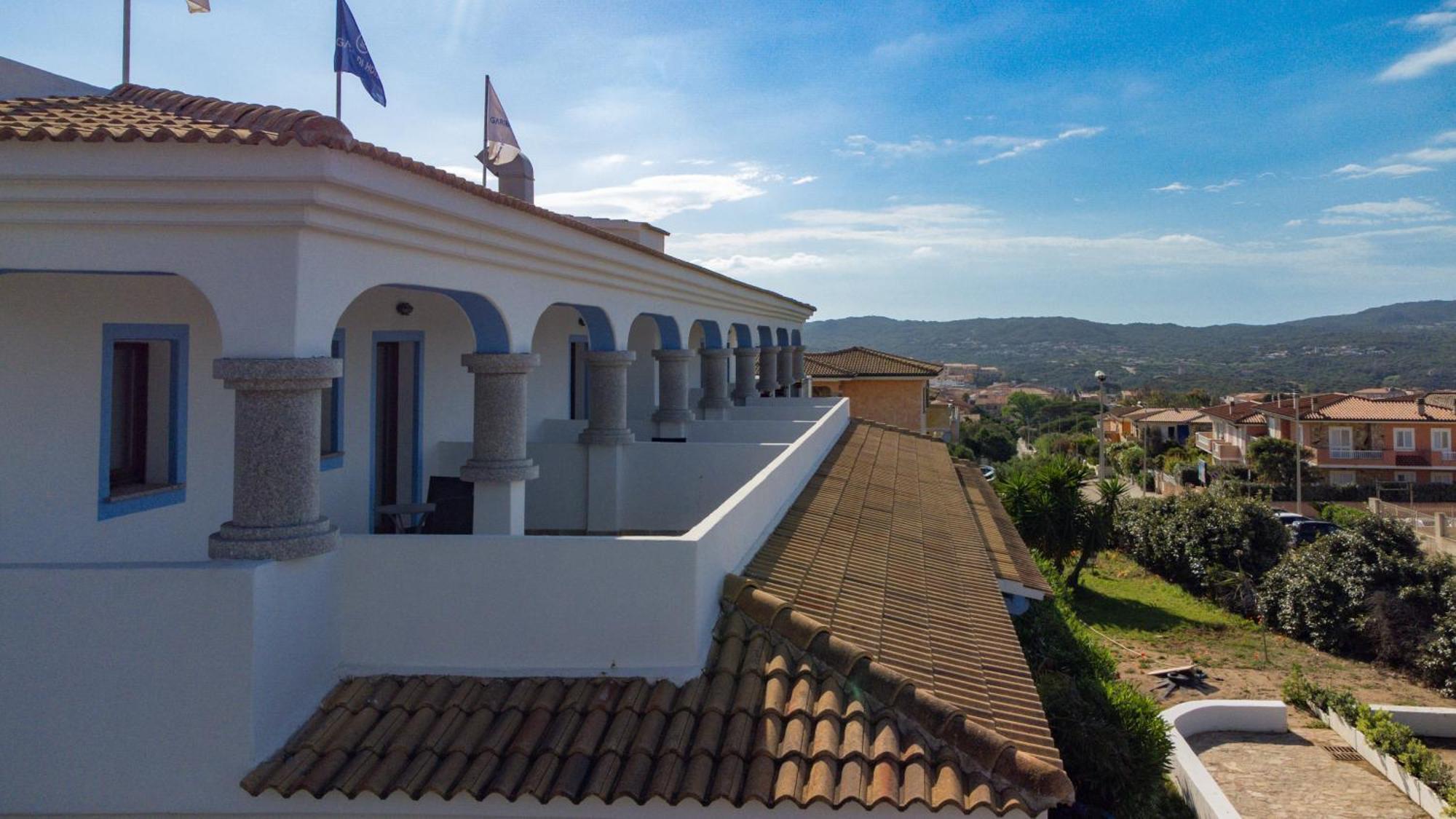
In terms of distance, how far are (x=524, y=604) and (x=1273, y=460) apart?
69.8 meters

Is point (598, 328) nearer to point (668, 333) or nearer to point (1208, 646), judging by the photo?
point (668, 333)

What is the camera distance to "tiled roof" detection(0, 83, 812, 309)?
521 centimetres

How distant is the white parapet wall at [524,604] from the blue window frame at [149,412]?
7.27 ft

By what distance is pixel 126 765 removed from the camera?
5.18 meters

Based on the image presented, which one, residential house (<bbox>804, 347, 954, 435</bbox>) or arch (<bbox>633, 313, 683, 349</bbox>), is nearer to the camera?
arch (<bbox>633, 313, 683, 349</bbox>)

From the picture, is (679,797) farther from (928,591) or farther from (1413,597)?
(1413,597)

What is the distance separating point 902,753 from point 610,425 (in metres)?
6.40

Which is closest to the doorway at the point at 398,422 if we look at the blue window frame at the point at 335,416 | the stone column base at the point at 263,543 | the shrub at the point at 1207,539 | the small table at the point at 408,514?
the small table at the point at 408,514

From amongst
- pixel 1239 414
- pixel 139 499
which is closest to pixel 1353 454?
pixel 1239 414

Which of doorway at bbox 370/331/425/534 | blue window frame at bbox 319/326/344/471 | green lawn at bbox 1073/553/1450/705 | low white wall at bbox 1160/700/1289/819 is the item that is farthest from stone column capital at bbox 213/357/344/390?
green lawn at bbox 1073/553/1450/705

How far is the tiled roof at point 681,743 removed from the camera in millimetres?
4855

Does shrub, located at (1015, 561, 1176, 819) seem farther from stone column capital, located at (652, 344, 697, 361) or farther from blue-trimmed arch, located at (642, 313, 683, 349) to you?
blue-trimmed arch, located at (642, 313, 683, 349)


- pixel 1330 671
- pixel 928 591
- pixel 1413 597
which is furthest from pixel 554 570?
pixel 1413 597

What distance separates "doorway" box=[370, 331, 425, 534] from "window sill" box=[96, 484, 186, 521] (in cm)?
267
